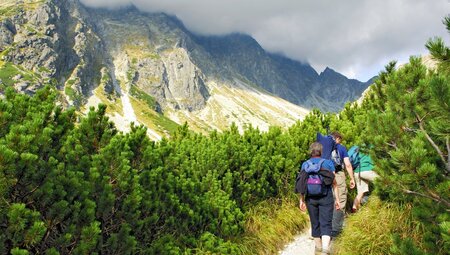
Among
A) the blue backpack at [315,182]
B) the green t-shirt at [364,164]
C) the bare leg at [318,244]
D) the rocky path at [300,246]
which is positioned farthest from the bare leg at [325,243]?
the green t-shirt at [364,164]

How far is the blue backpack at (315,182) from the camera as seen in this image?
7.95 meters

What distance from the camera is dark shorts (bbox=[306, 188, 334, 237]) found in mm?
8047

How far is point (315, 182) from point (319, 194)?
0.28 meters

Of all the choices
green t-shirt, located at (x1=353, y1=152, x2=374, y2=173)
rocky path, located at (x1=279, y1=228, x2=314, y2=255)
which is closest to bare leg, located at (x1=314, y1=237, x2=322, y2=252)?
rocky path, located at (x1=279, y1=228, x2=314, y2=255)

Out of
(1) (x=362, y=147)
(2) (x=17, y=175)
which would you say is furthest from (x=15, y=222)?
(1) (x=362, y=147)

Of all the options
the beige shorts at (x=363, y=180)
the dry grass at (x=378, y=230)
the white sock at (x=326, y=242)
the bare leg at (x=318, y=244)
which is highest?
the beige shorts at (x=363, y=180)

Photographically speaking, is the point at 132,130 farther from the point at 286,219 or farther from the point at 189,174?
the point at 286,219

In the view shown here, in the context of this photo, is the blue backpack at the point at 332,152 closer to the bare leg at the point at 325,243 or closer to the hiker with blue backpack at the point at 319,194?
the hiker with blue backpack at the point at 319,194

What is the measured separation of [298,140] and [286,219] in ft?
10.9

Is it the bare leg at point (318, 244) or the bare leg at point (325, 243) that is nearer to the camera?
the bare leg at point (325, 243)

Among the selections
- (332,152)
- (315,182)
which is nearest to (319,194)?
(315,182)

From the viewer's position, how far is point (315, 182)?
7984 mm

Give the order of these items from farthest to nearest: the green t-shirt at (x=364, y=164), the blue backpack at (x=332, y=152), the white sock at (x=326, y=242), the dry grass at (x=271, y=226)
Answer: the green t-shirt at (x=364, y=164) → the blue backpack at (x=332, y=152) → the dry grass at (x=271, y=226) → the white sock at (x=326, y=242)

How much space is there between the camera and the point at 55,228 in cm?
537
